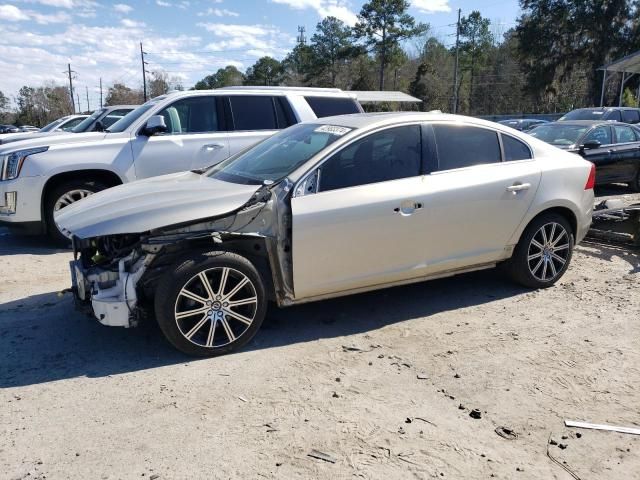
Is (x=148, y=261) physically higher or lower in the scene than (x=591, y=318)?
higher

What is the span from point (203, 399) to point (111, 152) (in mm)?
4789

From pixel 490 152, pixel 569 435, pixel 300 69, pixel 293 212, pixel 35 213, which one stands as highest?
pixel 300 69

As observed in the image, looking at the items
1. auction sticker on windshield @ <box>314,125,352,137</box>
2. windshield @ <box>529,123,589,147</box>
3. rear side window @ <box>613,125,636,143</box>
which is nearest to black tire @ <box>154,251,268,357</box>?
auction sticker on windshield @ <box>314,125,352,137</box>

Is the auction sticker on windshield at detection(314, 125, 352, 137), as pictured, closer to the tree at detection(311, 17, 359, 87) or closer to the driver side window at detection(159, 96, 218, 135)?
the driver side window at detection(159, 96, 218, 135)

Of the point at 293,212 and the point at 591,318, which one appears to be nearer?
the point at 293,212

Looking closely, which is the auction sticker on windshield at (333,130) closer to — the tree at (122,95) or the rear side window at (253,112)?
the rear side window at (253,112)

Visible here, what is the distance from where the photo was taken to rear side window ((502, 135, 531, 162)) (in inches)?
200

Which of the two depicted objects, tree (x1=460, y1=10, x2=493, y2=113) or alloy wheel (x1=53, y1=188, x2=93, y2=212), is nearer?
alloy wheel (x1=53, y1=188, x2=93, y2=212)

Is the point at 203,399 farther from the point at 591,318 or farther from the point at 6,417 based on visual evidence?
the point at 591,318

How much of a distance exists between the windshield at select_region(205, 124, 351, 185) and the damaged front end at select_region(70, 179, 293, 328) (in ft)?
1.08

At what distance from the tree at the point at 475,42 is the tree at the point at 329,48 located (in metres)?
18.5

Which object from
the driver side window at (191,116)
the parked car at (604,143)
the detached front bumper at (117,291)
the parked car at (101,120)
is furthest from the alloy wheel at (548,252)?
the parked car at (101,120)

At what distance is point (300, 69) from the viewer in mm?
69125

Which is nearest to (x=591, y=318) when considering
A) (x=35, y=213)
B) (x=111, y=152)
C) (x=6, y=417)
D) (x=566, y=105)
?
(x=6, y=417)
